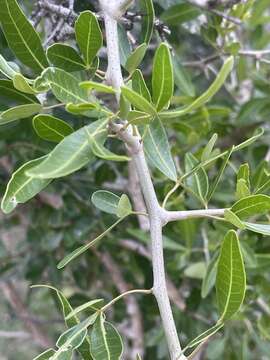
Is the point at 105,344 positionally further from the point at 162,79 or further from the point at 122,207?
the point at 162,79

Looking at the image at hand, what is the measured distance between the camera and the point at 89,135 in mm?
479

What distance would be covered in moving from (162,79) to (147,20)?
0.59ft

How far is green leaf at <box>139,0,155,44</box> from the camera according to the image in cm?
66

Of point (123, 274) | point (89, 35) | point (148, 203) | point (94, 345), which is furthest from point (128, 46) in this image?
point (123, 274)

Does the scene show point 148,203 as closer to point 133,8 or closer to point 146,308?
point 133,8

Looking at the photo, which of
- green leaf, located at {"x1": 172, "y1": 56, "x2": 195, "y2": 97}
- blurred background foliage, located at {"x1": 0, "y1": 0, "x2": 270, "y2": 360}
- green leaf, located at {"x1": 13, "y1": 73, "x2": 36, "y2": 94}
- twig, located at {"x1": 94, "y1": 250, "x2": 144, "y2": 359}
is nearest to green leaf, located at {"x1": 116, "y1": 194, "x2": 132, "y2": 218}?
green leaf, located at {"x1": 13, "y1": 73, "x2": 36, "y2": 94}

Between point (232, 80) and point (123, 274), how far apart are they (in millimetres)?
491

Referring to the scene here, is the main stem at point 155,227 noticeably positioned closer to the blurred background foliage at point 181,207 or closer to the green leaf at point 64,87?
the green leaf at point 64,87

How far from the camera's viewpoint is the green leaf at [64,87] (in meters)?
0.53

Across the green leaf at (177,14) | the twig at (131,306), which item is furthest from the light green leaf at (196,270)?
the green leaf at (177,14)

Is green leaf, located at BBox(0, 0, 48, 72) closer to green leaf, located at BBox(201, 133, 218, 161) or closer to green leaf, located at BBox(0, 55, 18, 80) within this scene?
green leaf, located at BBox(0, 55, 18, 80)

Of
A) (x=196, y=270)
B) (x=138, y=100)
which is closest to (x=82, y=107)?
(x=138, y=100)

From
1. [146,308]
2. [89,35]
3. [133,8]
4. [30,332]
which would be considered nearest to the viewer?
[89,35]

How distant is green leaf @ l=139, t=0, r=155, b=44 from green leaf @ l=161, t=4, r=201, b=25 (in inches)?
7.7
